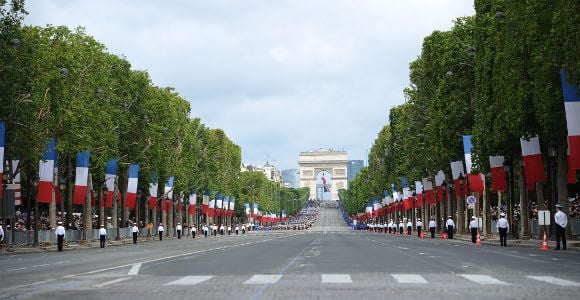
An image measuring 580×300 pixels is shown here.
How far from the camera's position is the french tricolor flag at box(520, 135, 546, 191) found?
51.6 meters

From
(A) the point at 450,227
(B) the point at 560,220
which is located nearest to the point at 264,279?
(B) the point at 560,220

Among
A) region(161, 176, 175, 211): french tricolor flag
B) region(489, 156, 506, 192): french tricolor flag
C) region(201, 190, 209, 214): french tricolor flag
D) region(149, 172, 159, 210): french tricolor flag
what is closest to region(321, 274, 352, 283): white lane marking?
region(489, 156, 506, 192): french tricolor flag

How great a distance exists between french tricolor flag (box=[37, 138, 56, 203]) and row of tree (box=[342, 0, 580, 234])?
25191 millimetres

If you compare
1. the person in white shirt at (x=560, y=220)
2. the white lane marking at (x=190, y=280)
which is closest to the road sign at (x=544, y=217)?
the person in white shirt at (x=560, y=220)

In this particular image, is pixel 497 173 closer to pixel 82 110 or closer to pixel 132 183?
pixel 82 110

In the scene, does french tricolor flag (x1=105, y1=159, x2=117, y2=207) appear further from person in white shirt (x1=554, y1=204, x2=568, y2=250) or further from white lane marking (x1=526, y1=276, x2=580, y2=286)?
white lane marking (x1=526, y1=276, x2=580, y2=286)

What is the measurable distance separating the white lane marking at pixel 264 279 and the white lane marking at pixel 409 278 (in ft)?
8.53

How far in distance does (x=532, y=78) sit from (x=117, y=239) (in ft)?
137

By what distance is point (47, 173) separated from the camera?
192ft

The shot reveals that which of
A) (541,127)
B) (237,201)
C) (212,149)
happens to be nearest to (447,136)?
(541,127)

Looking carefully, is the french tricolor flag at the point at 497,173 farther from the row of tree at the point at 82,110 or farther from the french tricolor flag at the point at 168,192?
the french tricolor flag at the point at 168,192

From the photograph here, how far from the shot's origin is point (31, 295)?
17.8 meters

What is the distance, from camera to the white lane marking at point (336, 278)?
68.6 ft

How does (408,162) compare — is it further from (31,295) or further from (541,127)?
(31,295)
